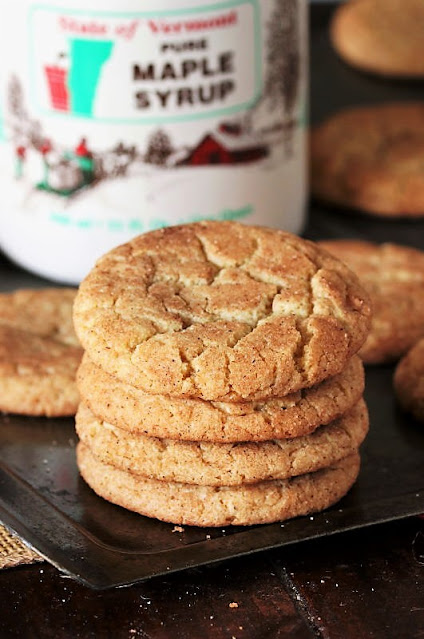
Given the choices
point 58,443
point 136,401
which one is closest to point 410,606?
point 136,401

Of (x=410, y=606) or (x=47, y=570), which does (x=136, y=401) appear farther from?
(x=410, y=606)

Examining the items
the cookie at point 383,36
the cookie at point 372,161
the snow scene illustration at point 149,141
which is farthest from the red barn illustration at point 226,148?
the cookie at point 383,36

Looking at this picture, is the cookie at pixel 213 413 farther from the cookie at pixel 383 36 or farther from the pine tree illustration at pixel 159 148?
the cookie at pixel 383 36

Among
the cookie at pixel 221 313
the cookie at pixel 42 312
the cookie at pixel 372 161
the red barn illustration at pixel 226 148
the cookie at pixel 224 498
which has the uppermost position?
the cookie at pixel 221 313

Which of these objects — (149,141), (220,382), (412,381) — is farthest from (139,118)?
(220,382)

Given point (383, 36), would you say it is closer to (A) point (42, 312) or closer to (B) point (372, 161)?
(B) point (372, 161)

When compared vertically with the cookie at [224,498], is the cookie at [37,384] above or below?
below
